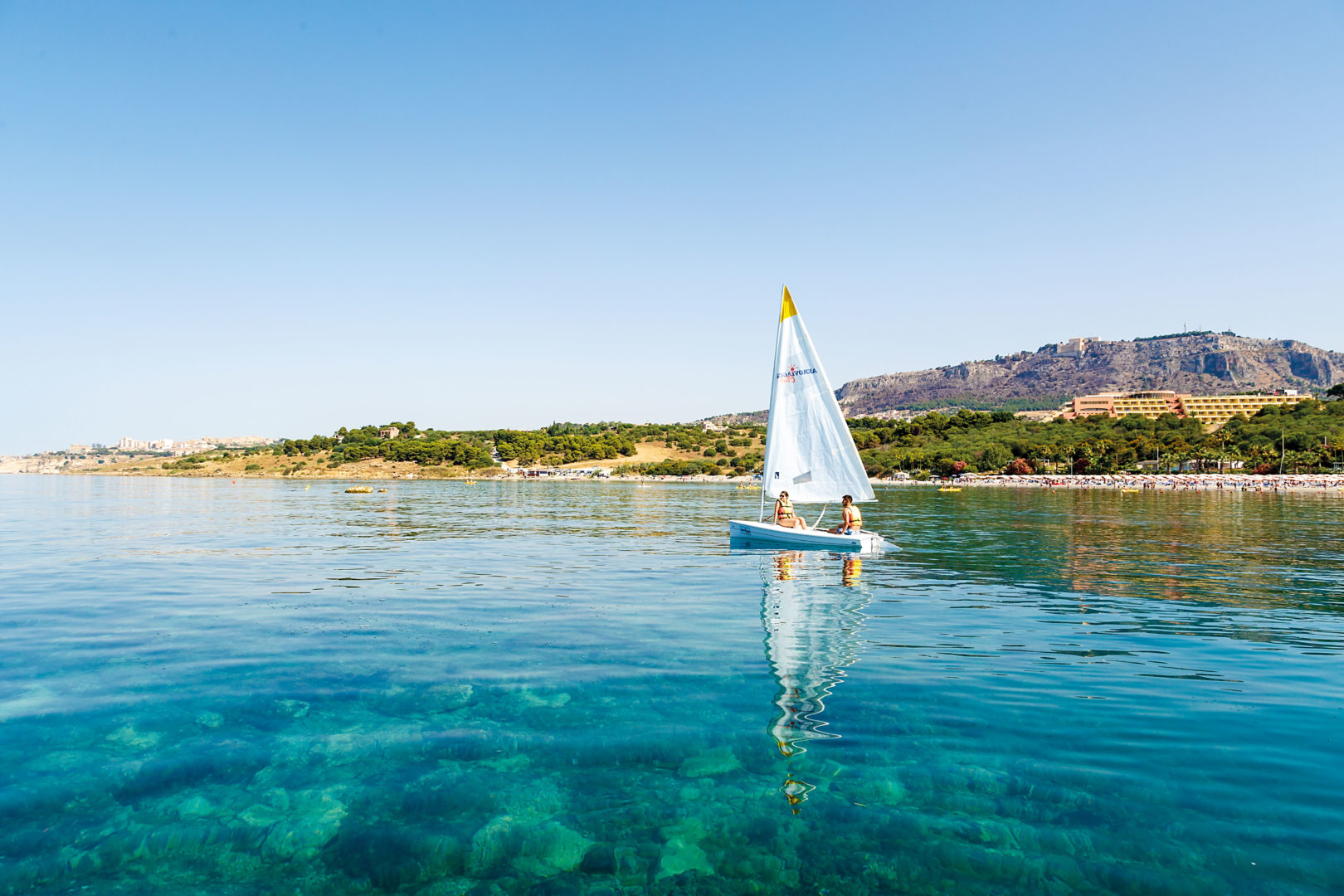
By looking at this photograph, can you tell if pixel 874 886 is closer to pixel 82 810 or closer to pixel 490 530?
pixel 82 810

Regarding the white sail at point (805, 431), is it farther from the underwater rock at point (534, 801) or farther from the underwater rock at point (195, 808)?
the underwater rock at point (195, 808)

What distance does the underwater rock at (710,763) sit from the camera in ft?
29.5

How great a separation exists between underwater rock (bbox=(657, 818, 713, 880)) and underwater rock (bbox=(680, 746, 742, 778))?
107 cm

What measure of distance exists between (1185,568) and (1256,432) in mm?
167119

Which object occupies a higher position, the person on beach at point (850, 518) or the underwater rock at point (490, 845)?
the person on beach at point (850, 518)

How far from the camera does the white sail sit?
2966 centimetres

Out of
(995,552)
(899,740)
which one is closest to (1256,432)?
(995,552)

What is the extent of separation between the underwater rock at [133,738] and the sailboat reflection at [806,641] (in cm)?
825

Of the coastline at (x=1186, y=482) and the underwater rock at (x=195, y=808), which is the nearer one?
the underwater rock at (x=195, y=808)

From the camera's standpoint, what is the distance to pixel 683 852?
24.1ft

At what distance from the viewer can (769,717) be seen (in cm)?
1085

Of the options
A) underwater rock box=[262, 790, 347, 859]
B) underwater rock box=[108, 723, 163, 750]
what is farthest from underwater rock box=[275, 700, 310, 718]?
underwater rock box=[262, 790, 347, 859]

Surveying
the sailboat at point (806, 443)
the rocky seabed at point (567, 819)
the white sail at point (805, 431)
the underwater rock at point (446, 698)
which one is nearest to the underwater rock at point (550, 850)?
the rocky seabed at point (567, 819)

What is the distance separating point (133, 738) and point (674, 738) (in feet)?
24.0
